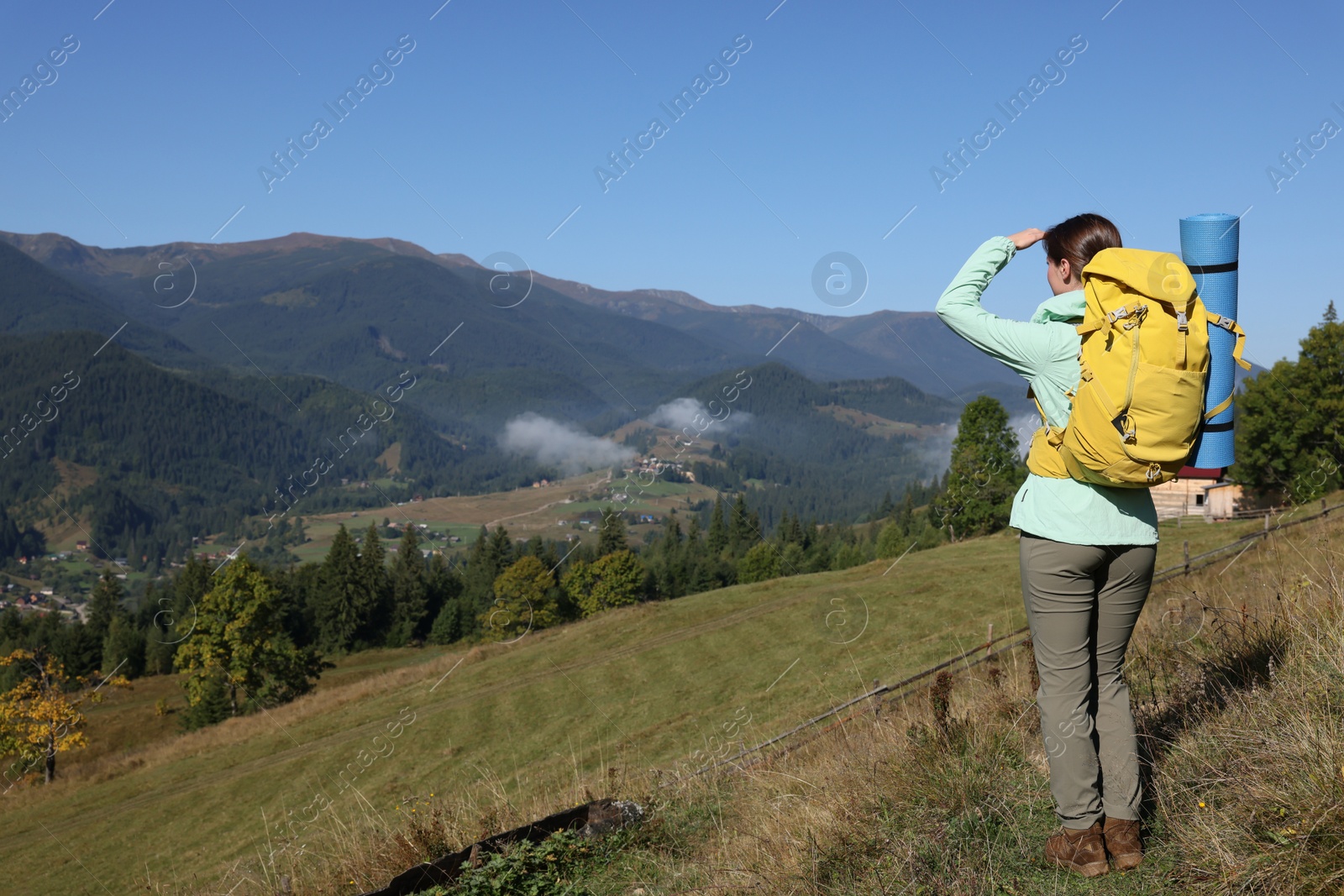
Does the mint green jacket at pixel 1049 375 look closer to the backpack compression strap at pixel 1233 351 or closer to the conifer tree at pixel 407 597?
the backpack compression strap at pixel 1233 351

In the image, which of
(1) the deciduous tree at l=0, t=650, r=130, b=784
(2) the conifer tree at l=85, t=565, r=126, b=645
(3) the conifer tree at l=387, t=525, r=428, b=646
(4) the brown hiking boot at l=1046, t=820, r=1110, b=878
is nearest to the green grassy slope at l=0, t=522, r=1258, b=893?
(1) the deciduous tree at l=0, t=650, r=130, b=784

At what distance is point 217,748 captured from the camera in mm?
32906

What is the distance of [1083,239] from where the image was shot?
10.9ft

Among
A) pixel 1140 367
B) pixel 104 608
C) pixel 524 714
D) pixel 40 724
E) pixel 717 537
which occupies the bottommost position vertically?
pixel 717 537

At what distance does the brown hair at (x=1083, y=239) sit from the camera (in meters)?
3.28

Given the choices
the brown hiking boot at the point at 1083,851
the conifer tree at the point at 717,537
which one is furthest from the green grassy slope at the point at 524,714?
the conifer tree at the point at 717,537

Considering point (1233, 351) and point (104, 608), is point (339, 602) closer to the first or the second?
point (104, 608)

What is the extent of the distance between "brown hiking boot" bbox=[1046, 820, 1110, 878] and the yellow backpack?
4.29 feet

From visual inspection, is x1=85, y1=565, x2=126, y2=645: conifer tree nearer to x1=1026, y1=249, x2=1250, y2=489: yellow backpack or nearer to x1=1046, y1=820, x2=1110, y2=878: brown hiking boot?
x1=1046, y1=820, x2=1110, y2=878: brown hiking boot

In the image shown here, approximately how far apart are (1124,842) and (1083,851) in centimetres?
16

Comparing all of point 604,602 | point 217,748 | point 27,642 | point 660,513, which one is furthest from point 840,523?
point 217,748

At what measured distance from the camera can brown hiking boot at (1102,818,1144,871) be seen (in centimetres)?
319

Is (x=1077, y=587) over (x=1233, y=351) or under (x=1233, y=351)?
under

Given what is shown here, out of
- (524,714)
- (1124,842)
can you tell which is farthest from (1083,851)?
(524,714)
